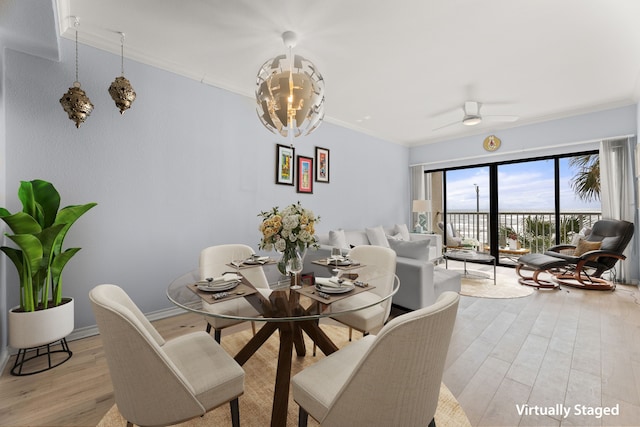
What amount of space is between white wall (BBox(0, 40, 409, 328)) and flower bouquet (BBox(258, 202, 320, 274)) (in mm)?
1803

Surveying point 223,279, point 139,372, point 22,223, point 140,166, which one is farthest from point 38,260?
point 139,372

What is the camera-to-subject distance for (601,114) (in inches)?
171

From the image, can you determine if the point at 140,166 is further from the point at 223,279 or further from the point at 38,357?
the point at 223,279

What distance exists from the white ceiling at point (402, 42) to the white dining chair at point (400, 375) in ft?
7.55

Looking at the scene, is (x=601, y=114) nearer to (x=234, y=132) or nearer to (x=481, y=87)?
(x=481, y=87)

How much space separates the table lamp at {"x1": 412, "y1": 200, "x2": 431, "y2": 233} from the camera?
591 cm

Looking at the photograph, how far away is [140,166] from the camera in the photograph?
2.80 m

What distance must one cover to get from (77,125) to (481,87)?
433 cm

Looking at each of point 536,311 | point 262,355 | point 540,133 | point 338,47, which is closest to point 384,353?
point 262,355

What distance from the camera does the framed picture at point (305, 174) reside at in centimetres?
429

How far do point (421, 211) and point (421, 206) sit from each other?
4.2 inches

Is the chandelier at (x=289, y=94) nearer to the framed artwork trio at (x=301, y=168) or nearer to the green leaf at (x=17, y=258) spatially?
the framed artwork trio at (x=301, y=168)

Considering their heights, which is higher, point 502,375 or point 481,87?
point 481,87

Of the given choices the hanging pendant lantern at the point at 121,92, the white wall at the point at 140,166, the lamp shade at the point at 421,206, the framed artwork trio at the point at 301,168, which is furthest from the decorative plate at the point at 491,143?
the hanging pendant lantern at the point at 121,92
